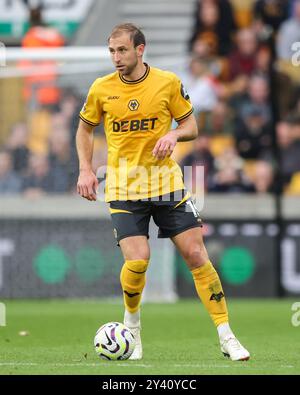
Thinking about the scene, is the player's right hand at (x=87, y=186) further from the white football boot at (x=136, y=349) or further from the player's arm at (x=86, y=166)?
the white football boot at (x=136, y=349)

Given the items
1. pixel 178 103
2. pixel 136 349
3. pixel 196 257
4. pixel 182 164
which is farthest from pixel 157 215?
pixel 182 164

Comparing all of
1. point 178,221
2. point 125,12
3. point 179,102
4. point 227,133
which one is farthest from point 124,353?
point 125,12

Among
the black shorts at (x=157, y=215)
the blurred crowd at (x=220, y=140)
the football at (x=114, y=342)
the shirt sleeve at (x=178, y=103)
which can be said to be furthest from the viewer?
the blurred crowd at (x=220, y=140)

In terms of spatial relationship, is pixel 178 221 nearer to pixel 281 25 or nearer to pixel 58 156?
pixel 58 156

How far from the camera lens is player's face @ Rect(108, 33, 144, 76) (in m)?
7.46

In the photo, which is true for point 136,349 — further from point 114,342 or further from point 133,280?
point 133,280

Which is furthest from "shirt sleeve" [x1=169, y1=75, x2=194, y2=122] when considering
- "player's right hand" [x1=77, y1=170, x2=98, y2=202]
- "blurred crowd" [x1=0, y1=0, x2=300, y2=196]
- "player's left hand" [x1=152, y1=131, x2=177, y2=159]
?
"blurred crowd" [x1=0, y1=0, x2=300, y2=196]

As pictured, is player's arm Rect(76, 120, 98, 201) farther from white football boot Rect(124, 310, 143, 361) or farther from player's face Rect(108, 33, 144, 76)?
white football boot Rect(124, 310, 143, 361)

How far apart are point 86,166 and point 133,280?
0.84 m

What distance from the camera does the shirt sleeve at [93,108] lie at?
770cm

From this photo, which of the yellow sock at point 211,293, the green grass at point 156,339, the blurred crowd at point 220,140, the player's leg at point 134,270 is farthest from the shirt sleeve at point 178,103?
the blurred crowd at point 220,140

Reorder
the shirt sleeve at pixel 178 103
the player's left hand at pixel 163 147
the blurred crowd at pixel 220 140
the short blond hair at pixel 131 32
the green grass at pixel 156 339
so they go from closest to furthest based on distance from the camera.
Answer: the green grass at pixel 156 339 → the player's left hand at pixel 163 147 → the short blond hair at pixel 131 32 → the shirt sleeve at pixel 178 103 → the blurred crowd at pixel 220 140

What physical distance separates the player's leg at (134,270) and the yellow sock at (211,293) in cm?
37

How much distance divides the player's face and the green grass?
197 cm
